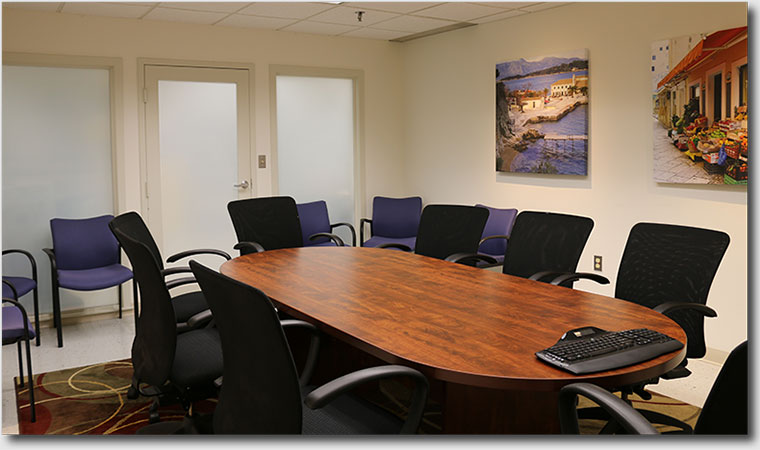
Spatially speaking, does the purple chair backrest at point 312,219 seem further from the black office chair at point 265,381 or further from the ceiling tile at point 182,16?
the black office chair at point 265,381

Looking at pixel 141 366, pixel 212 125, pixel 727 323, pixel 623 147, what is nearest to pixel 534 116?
pixel 623 147

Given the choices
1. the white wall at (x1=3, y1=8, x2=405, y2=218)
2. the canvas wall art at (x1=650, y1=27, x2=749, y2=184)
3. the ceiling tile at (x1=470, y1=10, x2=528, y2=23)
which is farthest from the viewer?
the ceiling tile at (x1=470, y1=10, x2=528, y2=23)

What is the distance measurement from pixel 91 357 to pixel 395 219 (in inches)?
109

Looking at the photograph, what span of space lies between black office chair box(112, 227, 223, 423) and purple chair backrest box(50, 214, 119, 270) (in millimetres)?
2352

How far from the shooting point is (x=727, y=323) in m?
4.22

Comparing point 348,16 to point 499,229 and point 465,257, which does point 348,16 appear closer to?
point 499,229

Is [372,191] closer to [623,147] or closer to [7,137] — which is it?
[623,147]

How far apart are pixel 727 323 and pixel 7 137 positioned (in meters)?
4.90

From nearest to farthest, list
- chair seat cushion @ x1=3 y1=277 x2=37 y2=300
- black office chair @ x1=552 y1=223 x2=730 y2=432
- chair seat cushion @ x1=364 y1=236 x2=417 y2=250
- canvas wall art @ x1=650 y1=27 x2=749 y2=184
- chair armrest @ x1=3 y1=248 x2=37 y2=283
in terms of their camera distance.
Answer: black office chair @ x1=552 y1=223 x2=730 y2=432 < canvas wall art @ x1=650 y1=27 x2=749 y2=184 < chair seat cushion @ x1=3 y1=277 x2=37 y2=300 < chair armrest @ x1=3 y1=248 x2=37 y2=283 < chair seat cushion @ x1=364 y1=236 x2=417 y2=250

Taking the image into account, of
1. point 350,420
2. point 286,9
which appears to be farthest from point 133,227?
point 286,9

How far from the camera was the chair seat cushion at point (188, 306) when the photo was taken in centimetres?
344

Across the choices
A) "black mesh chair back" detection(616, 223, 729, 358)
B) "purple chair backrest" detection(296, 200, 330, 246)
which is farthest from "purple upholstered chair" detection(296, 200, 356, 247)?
"black mesh chair back" detection(616, 223, 729, 358)

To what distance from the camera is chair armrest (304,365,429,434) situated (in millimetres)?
1800

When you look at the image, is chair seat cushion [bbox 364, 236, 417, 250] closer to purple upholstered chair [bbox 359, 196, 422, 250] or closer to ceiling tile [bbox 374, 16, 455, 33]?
purple upholstered chair [bbox 359, 196, 422, 250]
